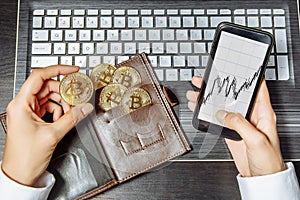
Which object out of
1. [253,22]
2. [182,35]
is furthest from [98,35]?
[253,22]

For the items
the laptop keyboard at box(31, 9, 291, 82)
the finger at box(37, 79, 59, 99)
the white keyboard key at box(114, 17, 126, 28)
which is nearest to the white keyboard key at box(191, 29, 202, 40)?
the laptop keyboard at box(31, 9, 291, 82)

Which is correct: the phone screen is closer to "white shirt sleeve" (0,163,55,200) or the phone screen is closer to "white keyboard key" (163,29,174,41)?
"white keyboard key" (163,29,174,41)

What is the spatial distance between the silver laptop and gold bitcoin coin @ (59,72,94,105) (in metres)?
0.03

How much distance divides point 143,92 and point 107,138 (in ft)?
0.26

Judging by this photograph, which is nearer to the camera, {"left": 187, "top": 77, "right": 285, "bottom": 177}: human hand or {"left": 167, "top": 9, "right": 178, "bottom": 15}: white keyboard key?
{"left": 187, "top": 77, "right": 285, "bottom": 177}: human hand

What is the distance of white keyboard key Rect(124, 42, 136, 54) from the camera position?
71cm

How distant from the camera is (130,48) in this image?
709 mm

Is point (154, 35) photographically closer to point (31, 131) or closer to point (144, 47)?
point (144, 47)

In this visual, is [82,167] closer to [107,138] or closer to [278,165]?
[107,138]

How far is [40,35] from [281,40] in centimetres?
35

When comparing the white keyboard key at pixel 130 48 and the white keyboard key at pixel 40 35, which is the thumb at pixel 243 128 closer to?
the white keyboard key at pixel 130 48

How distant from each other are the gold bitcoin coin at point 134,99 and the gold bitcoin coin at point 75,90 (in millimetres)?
48

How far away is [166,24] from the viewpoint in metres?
0.72

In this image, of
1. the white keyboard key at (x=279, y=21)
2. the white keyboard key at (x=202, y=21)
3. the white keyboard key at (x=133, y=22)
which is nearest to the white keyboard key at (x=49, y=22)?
the white keyboard key at (x=133, y=22)
